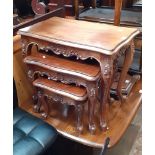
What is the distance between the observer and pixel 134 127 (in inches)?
79.6

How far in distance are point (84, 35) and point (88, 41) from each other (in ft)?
0.30

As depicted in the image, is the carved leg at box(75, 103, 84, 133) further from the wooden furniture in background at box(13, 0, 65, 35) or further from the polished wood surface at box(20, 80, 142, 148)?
the wooden furniture in background at box(13, 0, 65, 35)

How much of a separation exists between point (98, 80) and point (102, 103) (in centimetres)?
18

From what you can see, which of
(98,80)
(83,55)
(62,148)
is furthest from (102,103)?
(62,148)

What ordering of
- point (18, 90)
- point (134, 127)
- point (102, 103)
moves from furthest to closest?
point (134, 127), point (18, 90), point (102, 103)

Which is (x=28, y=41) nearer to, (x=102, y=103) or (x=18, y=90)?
(x=18, y=90)

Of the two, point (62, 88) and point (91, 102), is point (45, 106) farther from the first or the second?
point (91, 102)

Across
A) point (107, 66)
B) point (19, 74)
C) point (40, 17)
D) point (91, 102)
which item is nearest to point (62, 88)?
point (91, 102)

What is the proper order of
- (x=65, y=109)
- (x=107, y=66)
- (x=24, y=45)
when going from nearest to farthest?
(x=107, y=66)
(x=24, y=45)
(x=65, y=109)

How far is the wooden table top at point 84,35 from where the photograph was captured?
4.08 feet

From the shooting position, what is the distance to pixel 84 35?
136 centimetres

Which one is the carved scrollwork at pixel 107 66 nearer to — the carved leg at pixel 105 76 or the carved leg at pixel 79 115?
the carved leg at pixel 105 76

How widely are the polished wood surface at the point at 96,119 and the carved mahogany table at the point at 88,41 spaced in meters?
0.08

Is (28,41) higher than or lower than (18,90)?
higher
